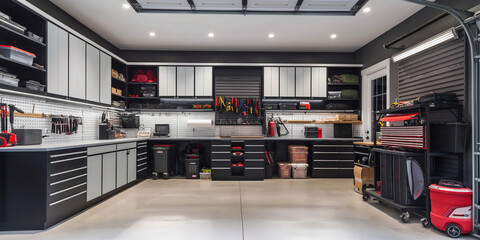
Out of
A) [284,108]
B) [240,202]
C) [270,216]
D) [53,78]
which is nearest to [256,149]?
[284,108]

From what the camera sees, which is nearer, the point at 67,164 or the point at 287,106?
the point at 67,164

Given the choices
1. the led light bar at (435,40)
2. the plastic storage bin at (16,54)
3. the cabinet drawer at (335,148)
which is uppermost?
the led light bar at (435,40)

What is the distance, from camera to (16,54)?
3.04 metres

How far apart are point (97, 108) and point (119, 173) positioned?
5.56 ft

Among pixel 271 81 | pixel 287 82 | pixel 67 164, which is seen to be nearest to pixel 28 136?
pixel 67 164

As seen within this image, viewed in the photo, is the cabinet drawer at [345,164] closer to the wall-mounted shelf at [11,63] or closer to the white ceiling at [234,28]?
the white ceiling at [234,28]

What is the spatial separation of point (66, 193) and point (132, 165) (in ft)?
5.99

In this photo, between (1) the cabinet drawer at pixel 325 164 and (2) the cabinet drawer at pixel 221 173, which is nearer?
(2) the cabinet drawer at pixel 221 173

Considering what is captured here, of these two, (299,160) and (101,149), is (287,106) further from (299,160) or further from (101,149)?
(101,149)

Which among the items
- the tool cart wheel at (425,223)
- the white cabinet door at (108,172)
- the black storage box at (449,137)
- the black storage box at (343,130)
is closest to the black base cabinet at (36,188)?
the white cabinet door at (108,172)

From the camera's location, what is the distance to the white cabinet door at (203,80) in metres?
6.16

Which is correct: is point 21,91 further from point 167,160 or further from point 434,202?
point 434,202

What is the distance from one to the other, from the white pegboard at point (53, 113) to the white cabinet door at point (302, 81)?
Result: 4703mm

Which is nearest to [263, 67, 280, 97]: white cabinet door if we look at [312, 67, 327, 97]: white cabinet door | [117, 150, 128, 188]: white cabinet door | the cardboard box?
[312, 67, 327, 97]: white cabinet door
